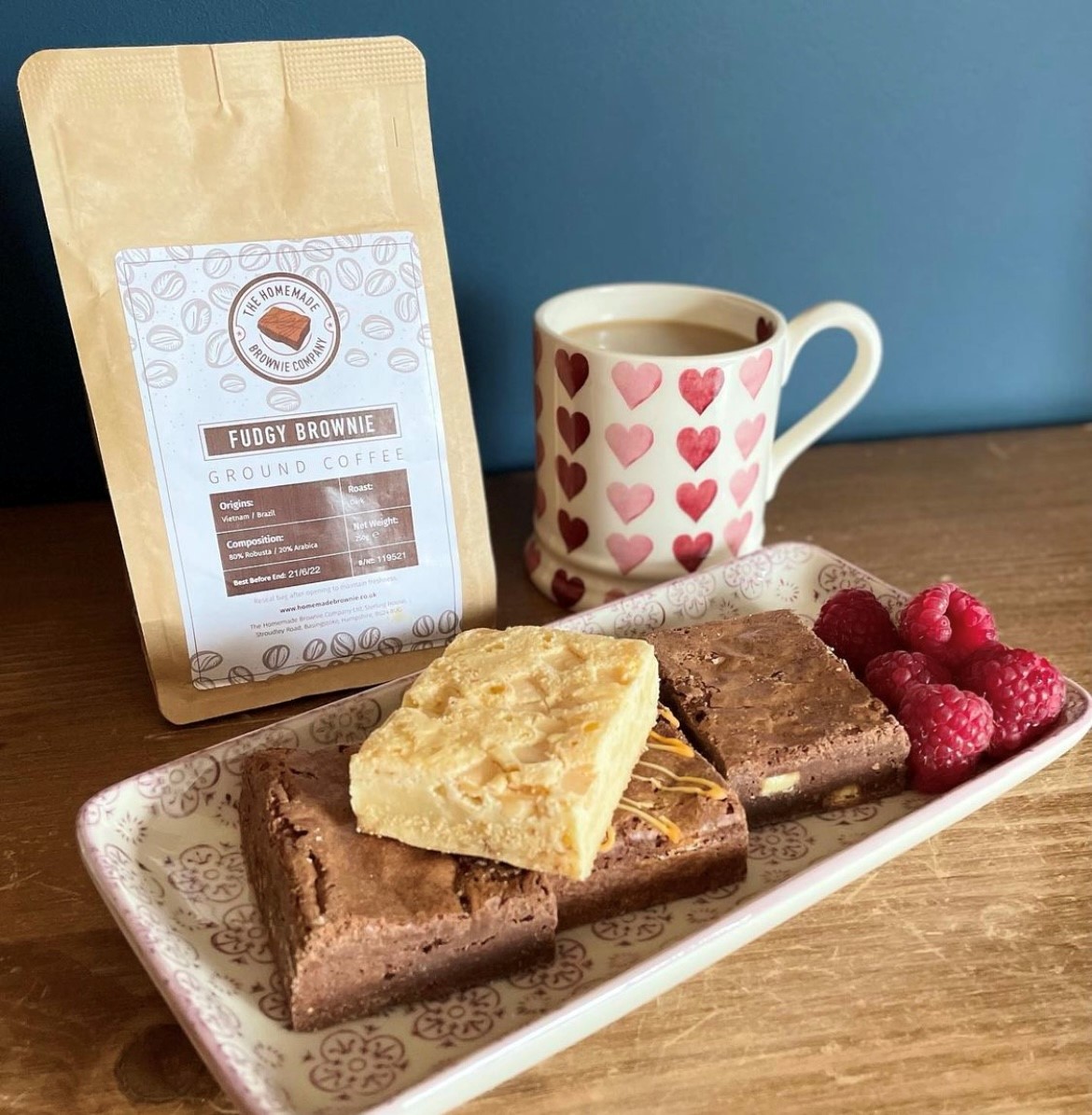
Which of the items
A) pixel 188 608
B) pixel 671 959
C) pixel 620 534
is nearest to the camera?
pixel 671 959

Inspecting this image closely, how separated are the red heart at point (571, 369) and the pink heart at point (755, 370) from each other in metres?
0.13

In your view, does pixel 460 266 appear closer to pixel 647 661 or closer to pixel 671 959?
pixel 647 661

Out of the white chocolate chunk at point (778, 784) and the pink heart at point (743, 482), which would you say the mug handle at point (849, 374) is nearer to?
the pink heart at point (743, 482)

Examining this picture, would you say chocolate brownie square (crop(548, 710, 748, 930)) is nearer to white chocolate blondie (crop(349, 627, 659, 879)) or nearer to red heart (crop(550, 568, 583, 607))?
white chocolate blondie (crop(349, 627, 659, 879))

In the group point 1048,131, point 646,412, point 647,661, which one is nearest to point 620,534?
point 646,412

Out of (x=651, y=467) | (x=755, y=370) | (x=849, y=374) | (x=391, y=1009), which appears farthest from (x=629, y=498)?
(x=391, y=1009)

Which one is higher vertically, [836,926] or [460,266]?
[460,266]

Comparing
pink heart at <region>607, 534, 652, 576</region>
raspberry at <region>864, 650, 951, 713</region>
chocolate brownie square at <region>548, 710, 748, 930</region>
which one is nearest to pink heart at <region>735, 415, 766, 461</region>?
pink heart at <region>607, 534, 652, 576</region>

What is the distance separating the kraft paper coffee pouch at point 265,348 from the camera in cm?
75

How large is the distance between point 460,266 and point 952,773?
0.68 metres

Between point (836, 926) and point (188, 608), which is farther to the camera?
point (188, 608)

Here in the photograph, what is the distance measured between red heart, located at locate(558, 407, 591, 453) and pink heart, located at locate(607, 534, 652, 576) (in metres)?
0.09

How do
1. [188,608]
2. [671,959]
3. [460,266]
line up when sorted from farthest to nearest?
1. [460,266]
2. [188,608]
3. [671,959]

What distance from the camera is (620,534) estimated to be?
0.95 metres
